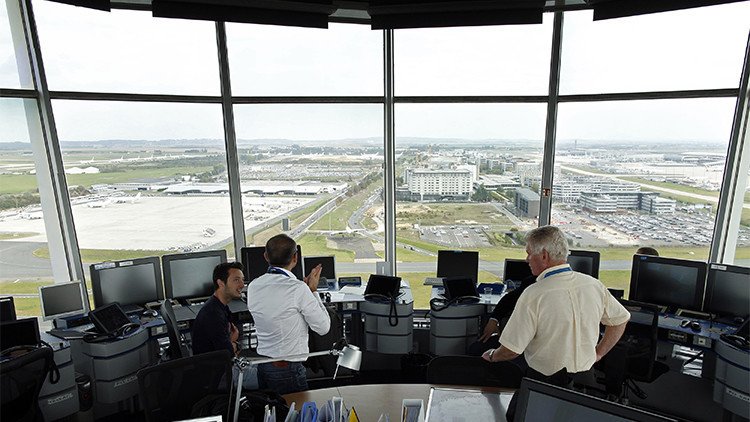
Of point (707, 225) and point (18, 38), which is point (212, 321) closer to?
point (18, 38)

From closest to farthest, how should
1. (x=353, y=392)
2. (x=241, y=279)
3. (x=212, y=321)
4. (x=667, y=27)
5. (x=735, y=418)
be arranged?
(x=353, y=392) < (x=212, y=321) < (x=241, y=279) < (x=735, y=418) < (x=667, y=27)

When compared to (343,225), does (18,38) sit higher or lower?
higher

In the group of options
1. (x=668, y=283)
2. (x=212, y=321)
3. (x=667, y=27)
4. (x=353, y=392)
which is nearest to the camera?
(x=353, y=392)

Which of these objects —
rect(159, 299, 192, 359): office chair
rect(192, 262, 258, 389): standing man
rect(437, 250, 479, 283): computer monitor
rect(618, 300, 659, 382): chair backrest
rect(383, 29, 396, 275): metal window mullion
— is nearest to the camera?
rect(192, 262, 258, 389): standing man

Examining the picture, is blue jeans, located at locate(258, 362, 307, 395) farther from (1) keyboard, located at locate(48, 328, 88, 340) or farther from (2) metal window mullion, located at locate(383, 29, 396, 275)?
(2) metal window mullion, located at locate(383, 29, 396, 275)

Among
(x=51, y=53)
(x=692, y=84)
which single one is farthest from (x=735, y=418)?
(x=51, y=53)

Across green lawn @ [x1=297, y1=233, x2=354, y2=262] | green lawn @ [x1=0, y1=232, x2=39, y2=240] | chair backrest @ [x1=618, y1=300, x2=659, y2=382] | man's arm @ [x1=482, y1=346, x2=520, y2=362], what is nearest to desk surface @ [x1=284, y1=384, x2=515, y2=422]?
man's arm @ [x1=482, y1=346, x2=520, y2=362]

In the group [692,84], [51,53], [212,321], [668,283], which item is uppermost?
[51,53]
